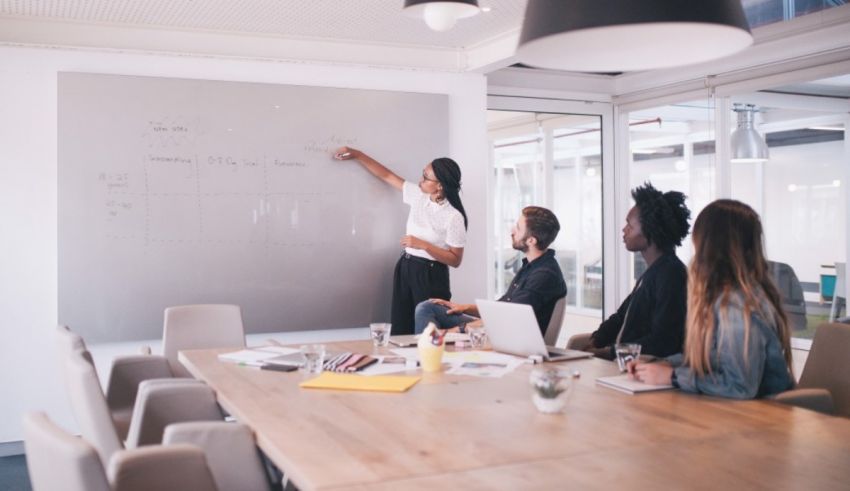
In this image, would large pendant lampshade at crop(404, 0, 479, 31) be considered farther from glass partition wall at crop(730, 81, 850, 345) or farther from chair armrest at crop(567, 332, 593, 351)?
glass partition wall at crop(730, 81, 850, 345)

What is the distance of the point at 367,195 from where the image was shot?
5762mm

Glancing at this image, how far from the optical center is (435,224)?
5.51 m

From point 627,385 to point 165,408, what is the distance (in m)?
1.53

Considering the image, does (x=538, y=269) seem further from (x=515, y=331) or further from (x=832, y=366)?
(x=832, y=366)

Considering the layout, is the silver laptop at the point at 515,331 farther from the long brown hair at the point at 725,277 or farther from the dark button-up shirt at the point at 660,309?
the long brown hair at the point at 725,277

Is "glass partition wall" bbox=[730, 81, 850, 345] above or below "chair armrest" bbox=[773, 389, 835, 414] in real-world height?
above

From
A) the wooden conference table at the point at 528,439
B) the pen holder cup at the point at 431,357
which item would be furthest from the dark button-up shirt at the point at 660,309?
the pen holder cup at the point at 431,357

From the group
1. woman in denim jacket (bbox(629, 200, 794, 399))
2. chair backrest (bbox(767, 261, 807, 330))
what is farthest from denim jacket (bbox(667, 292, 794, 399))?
chair backrest (bbox(767, 261, 807, 330))

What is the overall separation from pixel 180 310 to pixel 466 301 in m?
2.39

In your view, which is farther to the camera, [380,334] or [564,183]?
[564,183]

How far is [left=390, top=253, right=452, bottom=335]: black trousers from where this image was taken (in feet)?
18.1

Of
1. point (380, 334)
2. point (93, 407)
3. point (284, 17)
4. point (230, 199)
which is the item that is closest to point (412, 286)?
point (230, 199)

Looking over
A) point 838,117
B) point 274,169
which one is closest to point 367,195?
point 274,169

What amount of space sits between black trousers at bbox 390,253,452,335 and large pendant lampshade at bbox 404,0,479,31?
2.45m
